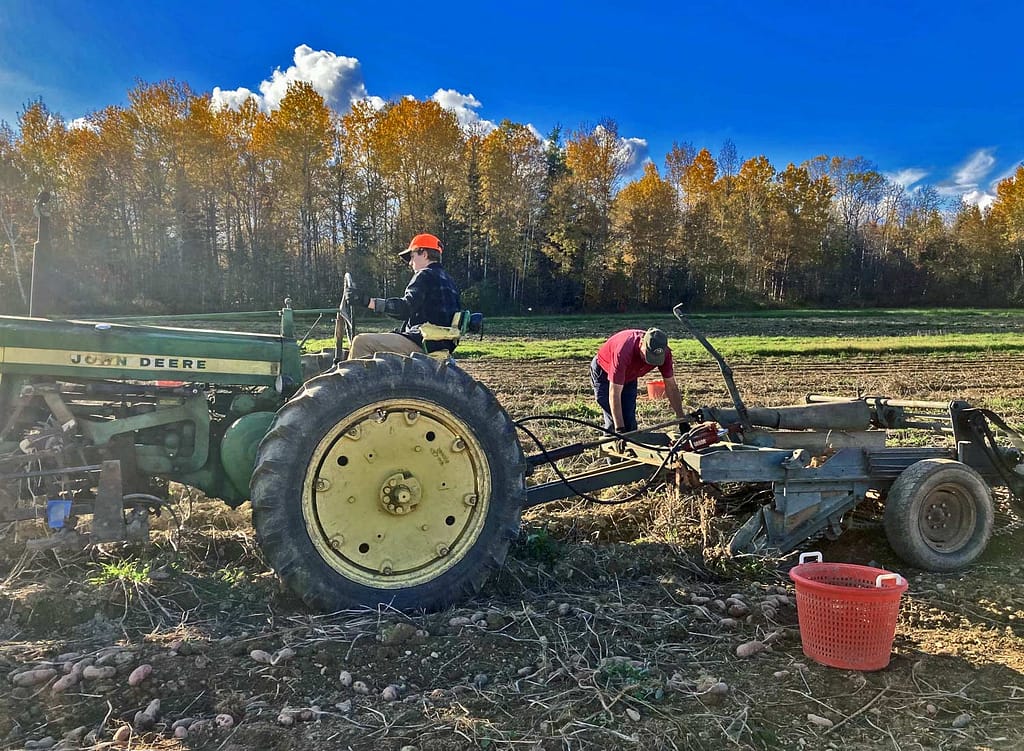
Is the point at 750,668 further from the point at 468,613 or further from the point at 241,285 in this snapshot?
the point at 241,285

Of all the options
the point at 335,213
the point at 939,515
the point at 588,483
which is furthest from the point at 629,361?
the point at 335,213

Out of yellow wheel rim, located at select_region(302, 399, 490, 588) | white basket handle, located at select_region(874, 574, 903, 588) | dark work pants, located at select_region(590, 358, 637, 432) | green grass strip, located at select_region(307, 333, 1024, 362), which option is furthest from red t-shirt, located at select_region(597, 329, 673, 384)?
green grass strip, located at select_region(307, 333, 1024, 362)

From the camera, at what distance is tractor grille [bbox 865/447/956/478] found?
489 cm

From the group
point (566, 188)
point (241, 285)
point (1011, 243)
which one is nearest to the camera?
point (241, 285)

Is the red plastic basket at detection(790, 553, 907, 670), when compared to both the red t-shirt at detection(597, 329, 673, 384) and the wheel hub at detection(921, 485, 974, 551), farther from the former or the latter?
the red t-shirt at detection(597, 329, 673, 384)

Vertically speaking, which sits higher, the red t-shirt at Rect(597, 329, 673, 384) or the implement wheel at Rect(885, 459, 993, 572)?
the red t-shirt at Rect(597, 329, 673, 384)

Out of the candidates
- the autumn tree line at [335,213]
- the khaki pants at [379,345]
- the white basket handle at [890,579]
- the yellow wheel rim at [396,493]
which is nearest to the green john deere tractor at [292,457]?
the yellow wheel rim at [396,493]

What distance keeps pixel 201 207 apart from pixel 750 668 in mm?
41438

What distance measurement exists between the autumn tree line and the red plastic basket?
32.9 meters

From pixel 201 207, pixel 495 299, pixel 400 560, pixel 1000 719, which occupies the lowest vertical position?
pixel 1000 719

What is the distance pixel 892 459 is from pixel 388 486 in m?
3.47

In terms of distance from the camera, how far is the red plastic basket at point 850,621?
3.28m

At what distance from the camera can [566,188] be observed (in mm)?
41594

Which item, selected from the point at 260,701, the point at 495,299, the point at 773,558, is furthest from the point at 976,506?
the point at 495,299
